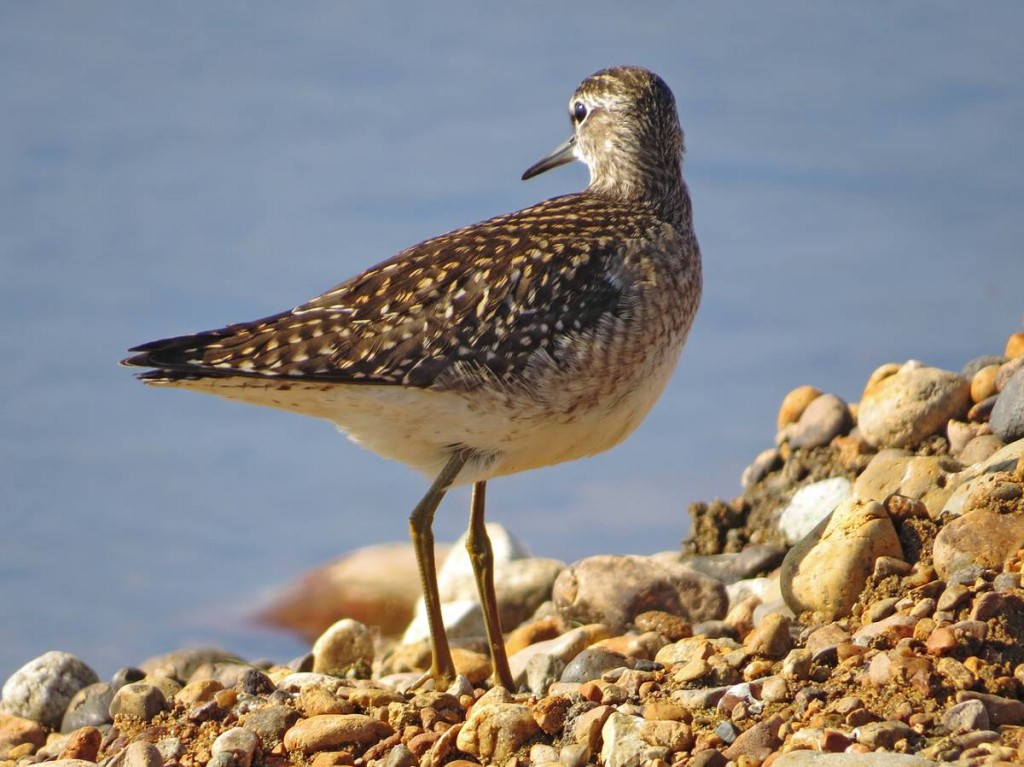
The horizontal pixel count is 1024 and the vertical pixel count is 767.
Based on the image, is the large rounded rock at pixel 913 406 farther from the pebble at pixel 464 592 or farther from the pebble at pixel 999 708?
the pebble at pixel 999 708

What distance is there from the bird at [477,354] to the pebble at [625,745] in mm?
2030

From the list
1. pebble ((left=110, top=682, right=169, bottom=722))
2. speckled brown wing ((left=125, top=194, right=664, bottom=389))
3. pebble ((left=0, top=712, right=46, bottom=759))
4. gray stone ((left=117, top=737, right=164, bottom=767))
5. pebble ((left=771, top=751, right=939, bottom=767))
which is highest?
speckled brown wing ((left=125, top=194, right=664, bottom=389))

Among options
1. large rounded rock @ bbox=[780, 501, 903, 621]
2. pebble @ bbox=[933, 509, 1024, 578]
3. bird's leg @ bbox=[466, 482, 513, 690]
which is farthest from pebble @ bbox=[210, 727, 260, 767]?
pebble @ bbox=[933, 509, 1024, 578]

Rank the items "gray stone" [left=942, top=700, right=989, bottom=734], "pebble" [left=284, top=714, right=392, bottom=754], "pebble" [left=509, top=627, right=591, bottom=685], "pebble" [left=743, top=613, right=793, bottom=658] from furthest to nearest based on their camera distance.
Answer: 1. "pebble" [left=509, top=627, right=591, bottom=685]
2. "pebble" [left=743, top=613, right=793, bottom=658]
3. "pebble" [left=284, top=714, right=392, bottom=754]
4. "gray stone" [left=942, top=700, right=989, bottom=734]

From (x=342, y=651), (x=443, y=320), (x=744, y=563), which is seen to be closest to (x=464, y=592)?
(x=342, y=651)

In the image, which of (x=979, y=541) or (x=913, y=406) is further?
(x=913, y=406)

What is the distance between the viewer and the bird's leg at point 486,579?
30.1 feet

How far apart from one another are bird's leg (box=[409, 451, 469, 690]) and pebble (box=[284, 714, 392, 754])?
1.24 m

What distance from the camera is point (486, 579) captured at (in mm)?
9422

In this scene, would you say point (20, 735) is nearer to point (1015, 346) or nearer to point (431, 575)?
point (431, 575)

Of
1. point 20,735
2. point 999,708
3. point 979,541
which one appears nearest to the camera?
point 999,708

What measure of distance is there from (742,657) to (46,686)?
18.3ft

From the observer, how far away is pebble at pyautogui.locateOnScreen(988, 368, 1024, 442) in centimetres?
1002

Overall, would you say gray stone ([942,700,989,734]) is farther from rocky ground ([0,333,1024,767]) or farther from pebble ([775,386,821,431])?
pebble ([775,386,821,431])
